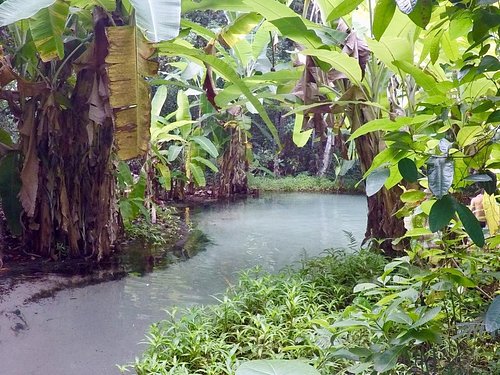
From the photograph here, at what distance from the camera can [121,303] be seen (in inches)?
87.5

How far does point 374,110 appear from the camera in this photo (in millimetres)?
2609

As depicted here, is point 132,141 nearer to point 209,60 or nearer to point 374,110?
point 209,60

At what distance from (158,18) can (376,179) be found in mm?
1248

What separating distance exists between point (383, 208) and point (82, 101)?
2064mm

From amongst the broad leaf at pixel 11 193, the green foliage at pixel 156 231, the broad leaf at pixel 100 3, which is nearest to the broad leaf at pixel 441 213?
the broad leaf at pixel 100 3

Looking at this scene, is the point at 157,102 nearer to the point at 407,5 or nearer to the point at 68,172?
the point at 68,172

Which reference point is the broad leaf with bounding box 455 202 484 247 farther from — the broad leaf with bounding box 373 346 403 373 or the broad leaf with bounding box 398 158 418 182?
the broad leaf with bounding box 373 346 403 373

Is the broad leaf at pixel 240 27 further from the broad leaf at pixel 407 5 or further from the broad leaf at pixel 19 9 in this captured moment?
the broad leaf at pixel 407 5

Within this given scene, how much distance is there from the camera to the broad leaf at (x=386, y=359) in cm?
79

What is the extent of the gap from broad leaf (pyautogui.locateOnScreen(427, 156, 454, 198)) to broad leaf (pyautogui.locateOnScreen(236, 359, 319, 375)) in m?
0.37

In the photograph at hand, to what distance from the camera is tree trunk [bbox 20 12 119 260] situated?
277 cm

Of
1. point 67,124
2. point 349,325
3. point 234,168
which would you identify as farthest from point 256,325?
point 234,168

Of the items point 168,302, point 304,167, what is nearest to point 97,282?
point 168,302

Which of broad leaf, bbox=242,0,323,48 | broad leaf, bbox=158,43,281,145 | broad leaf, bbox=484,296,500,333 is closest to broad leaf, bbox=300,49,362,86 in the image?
broad leaf, bbox=242,0,323,48
